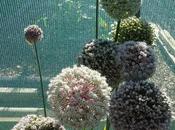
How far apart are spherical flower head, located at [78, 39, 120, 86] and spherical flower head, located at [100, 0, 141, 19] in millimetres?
56

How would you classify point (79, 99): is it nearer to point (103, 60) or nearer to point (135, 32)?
point (103, 60)

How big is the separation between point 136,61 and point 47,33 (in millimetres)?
1645

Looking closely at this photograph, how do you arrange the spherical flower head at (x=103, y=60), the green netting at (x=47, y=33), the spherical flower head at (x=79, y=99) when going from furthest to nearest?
the green netting at (x=47, y=33), the spherical flower head at (x=103, y=60), the spherical flower head at (x=79, y=99)

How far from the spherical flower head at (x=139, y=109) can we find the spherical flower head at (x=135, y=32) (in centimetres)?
20

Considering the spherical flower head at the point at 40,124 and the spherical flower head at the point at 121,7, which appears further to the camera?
the spherical flower head at the point at 121,7

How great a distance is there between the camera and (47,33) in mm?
2252

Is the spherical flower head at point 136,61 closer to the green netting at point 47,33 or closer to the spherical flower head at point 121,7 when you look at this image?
the spherical flower head at point 121,7

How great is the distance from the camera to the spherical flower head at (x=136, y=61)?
62 cm

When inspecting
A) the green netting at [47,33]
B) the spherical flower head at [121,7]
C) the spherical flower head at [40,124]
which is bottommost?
the green netting at [47,33]

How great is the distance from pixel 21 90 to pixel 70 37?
0.32m

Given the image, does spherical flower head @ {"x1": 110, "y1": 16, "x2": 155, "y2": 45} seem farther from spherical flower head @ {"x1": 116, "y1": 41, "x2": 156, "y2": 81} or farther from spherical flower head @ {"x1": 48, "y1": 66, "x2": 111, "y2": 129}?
spherical flower head @ {"x1": 48, "y1": 66, "x2": 111, "y2": 129}

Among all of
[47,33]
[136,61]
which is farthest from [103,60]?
[47,33]

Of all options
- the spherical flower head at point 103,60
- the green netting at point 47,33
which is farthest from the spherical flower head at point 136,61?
the green netting at point 47,33

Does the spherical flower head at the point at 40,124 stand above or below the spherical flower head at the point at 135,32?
below
